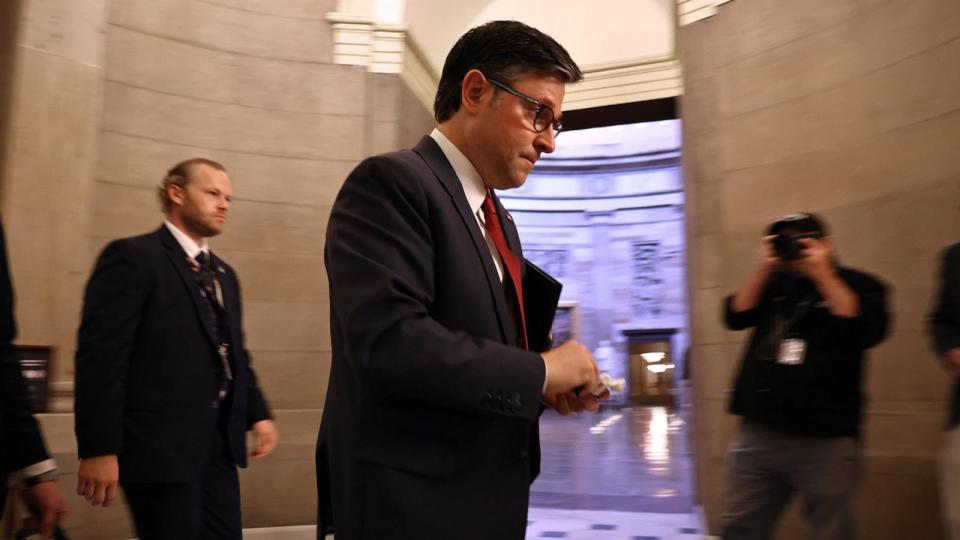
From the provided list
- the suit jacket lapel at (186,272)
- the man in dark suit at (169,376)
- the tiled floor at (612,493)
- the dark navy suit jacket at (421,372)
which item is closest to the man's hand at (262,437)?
the man in dark suit at (169,376)

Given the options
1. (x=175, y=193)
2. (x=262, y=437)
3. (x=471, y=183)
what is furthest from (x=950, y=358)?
(x=175, y=193)

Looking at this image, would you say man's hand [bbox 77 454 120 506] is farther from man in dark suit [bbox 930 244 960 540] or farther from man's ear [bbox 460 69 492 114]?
man in dark suit [bbox 930 244 960 540]

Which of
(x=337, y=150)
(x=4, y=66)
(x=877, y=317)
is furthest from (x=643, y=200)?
(x=4, y=66)

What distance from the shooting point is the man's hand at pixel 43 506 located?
1.65 m

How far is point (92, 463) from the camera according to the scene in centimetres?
227

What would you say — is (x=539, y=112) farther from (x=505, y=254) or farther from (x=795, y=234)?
(x=795, y=234)

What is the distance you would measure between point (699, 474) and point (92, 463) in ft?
13.2

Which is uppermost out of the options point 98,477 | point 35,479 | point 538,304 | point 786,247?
point 786,247

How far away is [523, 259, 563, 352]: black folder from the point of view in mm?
1595

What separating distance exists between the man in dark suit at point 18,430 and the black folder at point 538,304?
1219 mm

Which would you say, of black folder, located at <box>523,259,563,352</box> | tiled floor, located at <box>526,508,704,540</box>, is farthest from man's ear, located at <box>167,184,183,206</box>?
tiled floor, located at <box>526,508,704,540</box>

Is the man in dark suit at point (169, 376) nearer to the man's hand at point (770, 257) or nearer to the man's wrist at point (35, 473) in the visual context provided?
the man's wrist at point (35, 473)

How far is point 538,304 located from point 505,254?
194mm

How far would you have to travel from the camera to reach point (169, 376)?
251 cm
